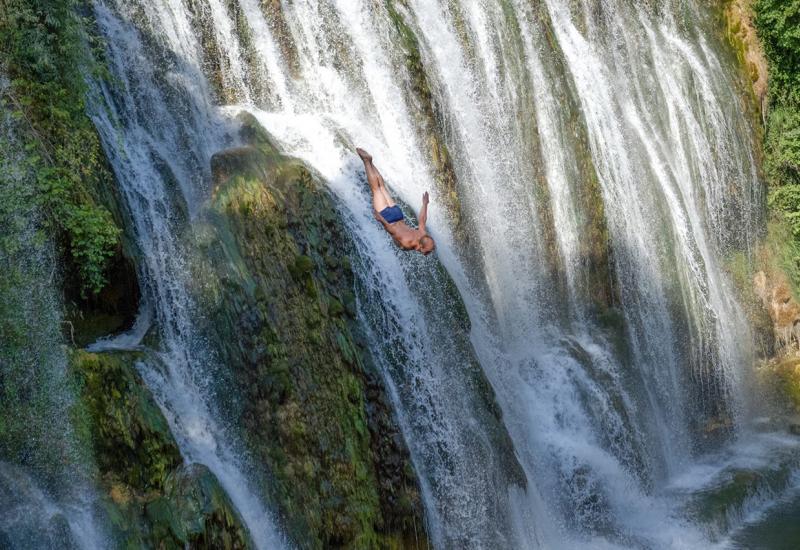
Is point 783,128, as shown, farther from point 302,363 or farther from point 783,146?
point 302,363

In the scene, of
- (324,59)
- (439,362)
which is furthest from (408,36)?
(439,362)

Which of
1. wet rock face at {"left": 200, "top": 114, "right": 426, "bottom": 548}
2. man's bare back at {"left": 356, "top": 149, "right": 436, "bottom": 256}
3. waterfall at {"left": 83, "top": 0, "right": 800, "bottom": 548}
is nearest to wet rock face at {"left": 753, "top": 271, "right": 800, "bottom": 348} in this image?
waterfall at {"left": 83, "top": 0, "right": 800, "bottom": 548}

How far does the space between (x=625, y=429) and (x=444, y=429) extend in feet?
13.7

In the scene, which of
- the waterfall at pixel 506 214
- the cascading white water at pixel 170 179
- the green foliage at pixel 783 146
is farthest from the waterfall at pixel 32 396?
A: the green foliage at pixel 783 146

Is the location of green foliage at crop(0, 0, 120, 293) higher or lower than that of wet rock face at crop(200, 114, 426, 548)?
higher

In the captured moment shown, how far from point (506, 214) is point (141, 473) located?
7.90 meters

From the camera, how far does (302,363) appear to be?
10.0m

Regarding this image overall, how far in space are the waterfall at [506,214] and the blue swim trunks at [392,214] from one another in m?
1.15

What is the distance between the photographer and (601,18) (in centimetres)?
1809

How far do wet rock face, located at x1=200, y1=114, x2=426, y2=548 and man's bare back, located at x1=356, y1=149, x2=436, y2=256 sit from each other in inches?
37.0

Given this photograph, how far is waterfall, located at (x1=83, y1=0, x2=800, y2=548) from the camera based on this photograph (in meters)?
10.8

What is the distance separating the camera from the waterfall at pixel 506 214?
10.8 m

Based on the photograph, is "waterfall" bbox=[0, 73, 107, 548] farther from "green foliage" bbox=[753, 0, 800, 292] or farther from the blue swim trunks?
"green foliage" bbox=[753, 0, 800, 292]

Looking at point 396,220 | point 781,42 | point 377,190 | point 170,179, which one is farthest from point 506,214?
point 781,42
